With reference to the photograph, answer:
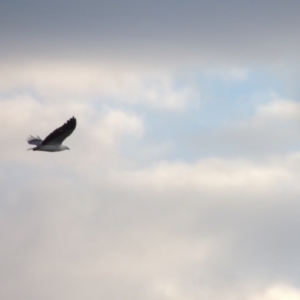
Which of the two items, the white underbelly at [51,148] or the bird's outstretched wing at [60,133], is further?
the white underbelly at [51,148]

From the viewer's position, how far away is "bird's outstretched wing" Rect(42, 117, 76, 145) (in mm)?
150500

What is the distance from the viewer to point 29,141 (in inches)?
6166

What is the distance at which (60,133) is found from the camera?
15162cm

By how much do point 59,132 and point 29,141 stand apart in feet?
20.8

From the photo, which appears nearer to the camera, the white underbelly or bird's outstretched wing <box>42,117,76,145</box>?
bird's outstretched wing <box>42,117,76,145</box>

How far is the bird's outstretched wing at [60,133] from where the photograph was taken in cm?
15050

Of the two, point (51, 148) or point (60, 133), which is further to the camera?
point (51, 148)

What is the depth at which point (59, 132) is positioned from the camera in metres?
151
